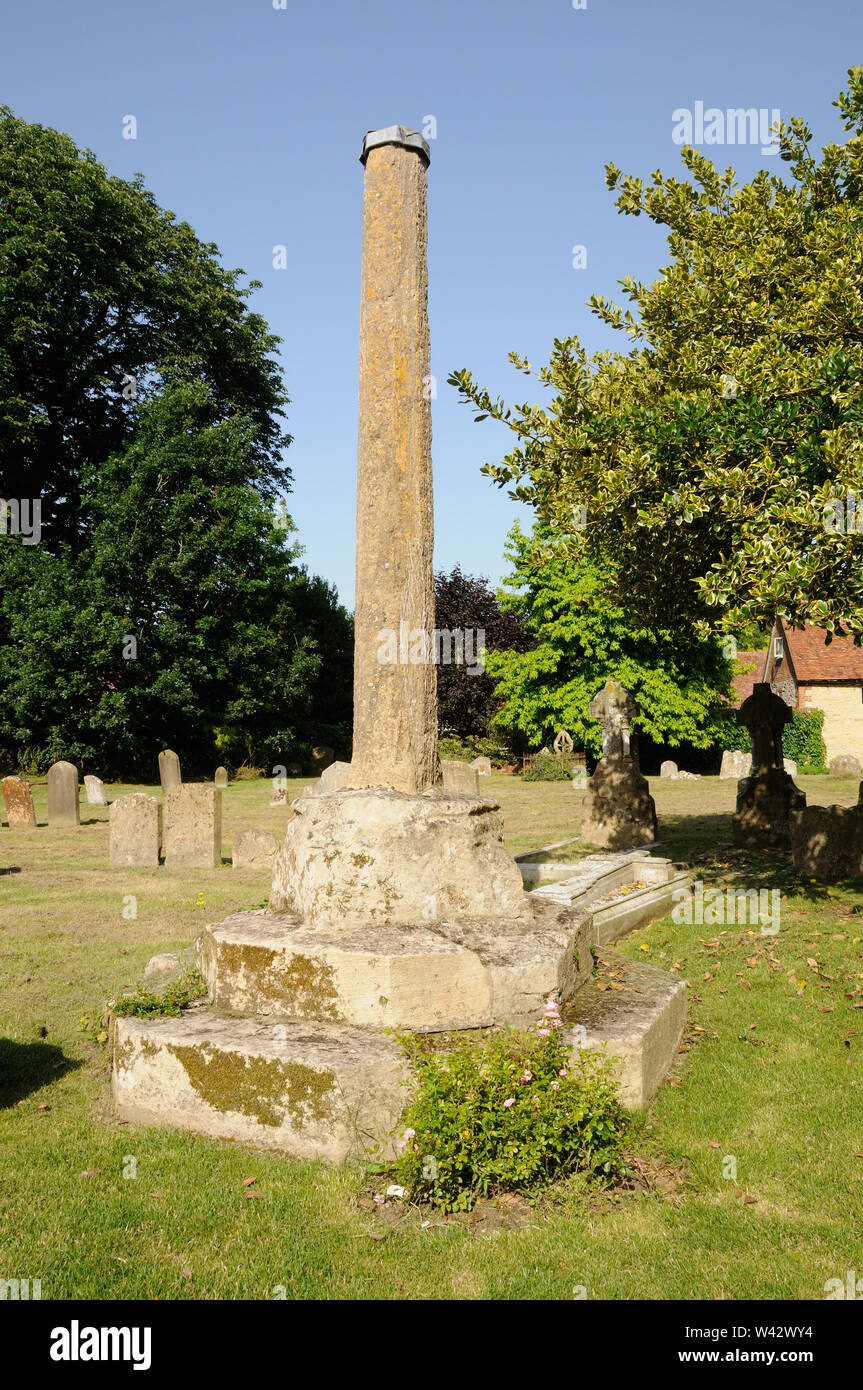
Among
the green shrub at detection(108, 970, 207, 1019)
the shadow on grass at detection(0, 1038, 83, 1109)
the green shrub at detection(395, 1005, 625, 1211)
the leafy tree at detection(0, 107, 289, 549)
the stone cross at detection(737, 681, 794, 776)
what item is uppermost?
the leafy tree at detection(0, 107, 289, 549)

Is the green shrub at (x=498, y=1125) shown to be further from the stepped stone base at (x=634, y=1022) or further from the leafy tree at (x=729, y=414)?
the leafy tree at (x=729, y=414)

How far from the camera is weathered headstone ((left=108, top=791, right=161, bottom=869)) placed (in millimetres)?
12156

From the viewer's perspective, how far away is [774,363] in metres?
7.60

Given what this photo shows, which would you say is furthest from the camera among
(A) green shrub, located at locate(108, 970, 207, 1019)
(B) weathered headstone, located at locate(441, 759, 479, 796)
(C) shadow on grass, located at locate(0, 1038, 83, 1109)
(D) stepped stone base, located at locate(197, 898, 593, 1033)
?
(B) weathered headstone, located at locate(441, 759, 479, 796)

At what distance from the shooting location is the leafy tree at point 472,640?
33.9 metres

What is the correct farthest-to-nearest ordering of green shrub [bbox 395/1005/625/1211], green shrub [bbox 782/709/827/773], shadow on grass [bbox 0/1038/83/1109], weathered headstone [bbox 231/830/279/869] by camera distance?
green shrub [bbox 782/709/827/773], weathered headstone [bbox 231/830/279/869], shadow on grass [bbox 0/1038/83/1109], green shrub [bbox 395/1005/625/1211]

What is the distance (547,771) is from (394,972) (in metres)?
25.8

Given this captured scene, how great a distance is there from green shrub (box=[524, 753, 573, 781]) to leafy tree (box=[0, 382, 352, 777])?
787cm

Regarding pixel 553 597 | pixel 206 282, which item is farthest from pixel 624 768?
pixel 206 282

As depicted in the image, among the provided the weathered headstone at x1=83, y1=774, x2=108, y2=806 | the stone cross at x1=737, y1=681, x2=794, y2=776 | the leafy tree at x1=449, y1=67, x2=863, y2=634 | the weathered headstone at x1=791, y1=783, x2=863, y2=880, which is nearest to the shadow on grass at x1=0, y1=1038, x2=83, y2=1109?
the leafy tree at x1=449, y1=67, x2=863, y2=634

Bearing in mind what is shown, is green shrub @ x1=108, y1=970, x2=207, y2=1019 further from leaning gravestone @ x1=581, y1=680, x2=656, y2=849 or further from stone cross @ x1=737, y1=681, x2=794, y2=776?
stone cross @ x1=737, y1=681, x2=794, y2=776

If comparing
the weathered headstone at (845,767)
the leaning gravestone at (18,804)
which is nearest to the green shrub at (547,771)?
the weathered headstone at (845,767)

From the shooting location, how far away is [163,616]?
2606 centimetres

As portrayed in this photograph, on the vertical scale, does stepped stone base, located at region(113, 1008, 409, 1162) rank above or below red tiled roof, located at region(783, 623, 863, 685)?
below
